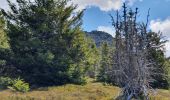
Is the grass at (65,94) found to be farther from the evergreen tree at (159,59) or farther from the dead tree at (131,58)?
the evergreen tree at (159,59)

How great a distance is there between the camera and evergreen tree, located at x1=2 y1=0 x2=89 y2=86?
1639 inches

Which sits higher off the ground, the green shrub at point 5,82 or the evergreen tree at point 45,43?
the evergreen tree at point 45,43

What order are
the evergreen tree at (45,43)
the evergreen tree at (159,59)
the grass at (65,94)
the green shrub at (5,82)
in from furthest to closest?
the evergreen tree at (159,59) → the evergreen tree at (45,43) → the green shrub at (5,82) → the grass at (65,94)

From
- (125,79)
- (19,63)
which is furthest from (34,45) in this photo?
(125,79)

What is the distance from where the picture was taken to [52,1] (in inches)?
1718

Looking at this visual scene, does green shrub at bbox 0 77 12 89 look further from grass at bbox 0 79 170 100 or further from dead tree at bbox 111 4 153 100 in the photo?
dead tree at bbox 111 4 153 100

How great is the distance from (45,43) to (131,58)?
549 inches

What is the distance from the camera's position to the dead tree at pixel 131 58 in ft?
103

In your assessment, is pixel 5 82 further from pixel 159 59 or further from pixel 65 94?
pixel 159 59

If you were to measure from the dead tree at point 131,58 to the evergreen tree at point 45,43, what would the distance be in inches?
399

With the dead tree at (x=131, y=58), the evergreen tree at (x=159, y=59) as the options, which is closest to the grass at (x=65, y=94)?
the dead tree at (x=131, y=58)

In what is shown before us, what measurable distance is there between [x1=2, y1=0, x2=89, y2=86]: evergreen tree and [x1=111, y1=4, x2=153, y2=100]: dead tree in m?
10.1

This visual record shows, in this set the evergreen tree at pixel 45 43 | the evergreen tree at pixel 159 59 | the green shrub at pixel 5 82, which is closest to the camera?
the green shrub at pixel 5 82

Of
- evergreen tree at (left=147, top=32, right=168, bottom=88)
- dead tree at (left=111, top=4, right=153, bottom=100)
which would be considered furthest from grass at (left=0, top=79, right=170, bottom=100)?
evergreen tree at (left=147, top=32, right=168, bottom=88)
